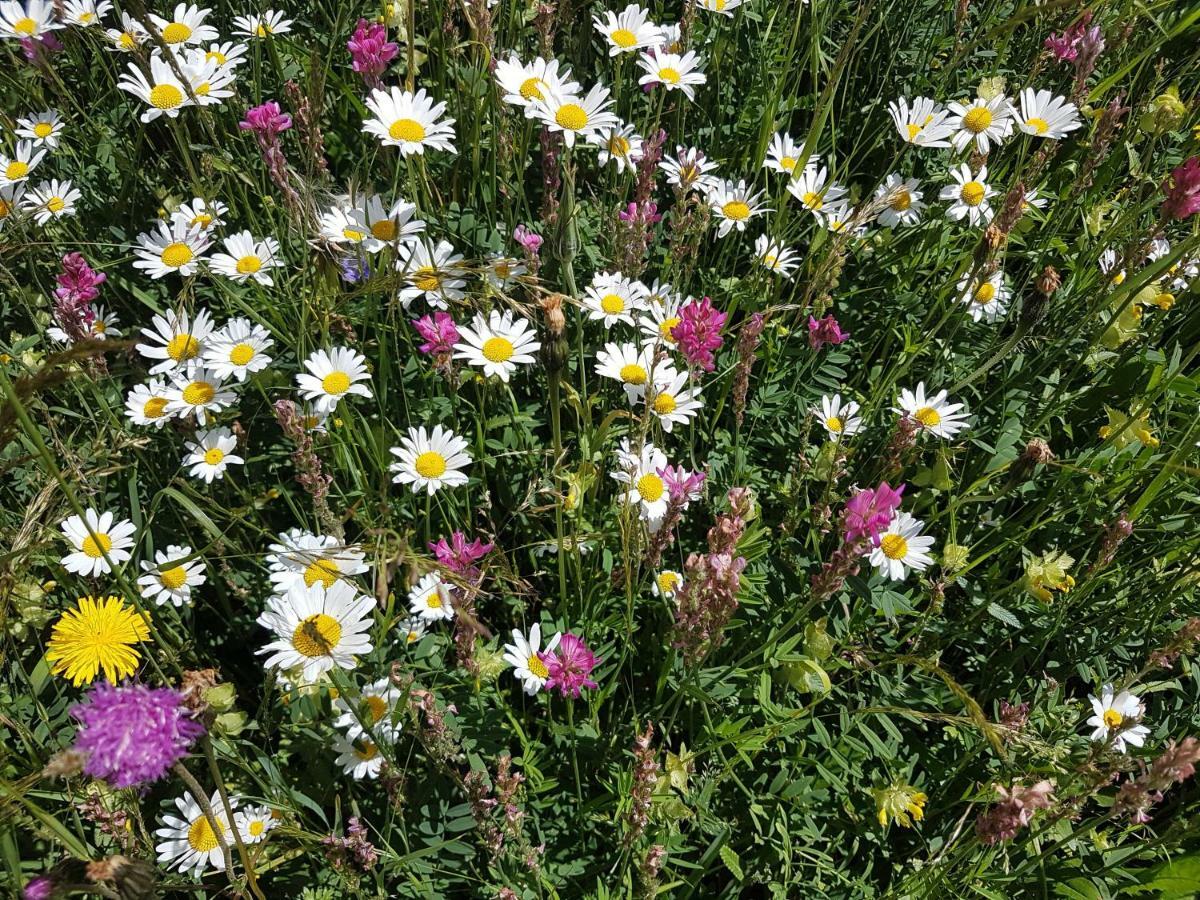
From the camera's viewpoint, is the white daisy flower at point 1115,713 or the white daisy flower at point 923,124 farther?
the white daisy flower at point 923,124

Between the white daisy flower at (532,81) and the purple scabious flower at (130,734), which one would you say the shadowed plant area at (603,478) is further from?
the purple scabious flower at (130,734)

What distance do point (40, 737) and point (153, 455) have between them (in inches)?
35.3

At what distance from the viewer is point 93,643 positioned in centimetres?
208

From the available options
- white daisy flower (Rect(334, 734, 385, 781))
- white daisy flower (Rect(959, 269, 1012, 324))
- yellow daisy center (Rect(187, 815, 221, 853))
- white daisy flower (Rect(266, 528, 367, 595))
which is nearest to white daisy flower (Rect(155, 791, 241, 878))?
yellow daisy center (Rect(187, 815, 221, 853))

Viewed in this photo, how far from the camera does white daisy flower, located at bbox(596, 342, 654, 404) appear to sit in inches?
98.7

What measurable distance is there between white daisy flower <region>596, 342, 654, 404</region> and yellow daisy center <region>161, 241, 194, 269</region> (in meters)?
1.28

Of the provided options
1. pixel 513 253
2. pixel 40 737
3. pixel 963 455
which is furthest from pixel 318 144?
pixel 963 455

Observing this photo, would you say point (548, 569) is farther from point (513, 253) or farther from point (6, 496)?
point (6, 496)

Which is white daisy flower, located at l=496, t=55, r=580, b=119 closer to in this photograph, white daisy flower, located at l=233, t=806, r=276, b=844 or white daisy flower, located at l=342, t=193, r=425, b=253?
white daisy flower, located at l=342, t=193, r=425, b=253

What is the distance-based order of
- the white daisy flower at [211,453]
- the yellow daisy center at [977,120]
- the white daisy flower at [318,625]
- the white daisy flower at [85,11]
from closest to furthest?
the white daisy flower at [318,625]
the white daisy flower at [211,453]
the white daisy flower at [85,11]
the yellow daisy center at [977,120]

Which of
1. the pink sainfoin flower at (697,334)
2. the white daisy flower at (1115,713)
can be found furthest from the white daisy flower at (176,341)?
the white daisy flower at (1115,713)

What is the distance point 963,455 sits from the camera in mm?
2912

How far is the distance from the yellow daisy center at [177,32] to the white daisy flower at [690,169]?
65.7 inches

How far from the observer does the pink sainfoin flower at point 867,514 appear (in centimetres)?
163
